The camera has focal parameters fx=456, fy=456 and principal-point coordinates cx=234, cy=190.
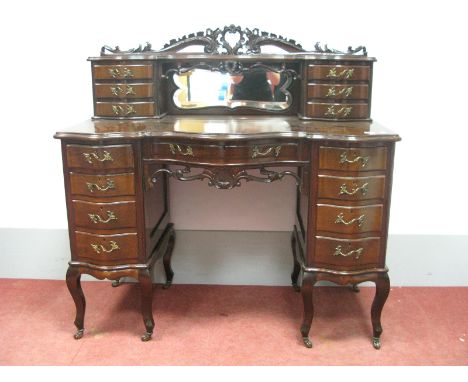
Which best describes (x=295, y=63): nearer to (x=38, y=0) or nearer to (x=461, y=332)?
(x=38, y=0)

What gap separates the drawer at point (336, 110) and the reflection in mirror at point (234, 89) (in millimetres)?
152

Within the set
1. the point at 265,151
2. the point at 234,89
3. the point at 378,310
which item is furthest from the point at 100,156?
the point at 378,310

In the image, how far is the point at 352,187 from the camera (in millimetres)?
1948

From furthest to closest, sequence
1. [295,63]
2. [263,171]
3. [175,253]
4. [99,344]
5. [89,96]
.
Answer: [175,253] → [89,96] → [295,63] → [99,344] → [263,171]

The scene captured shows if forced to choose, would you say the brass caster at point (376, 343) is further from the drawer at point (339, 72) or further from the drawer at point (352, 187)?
the drawer at point (339, 72)

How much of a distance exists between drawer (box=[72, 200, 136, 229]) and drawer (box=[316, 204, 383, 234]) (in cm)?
85

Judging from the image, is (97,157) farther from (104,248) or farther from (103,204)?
(104,248)

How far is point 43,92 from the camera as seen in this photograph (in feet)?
8.48

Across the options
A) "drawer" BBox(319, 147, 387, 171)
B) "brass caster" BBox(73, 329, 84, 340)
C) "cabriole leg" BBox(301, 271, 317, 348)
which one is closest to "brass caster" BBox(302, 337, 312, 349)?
"cabriole leg" BBox(301, 271, 317, 348)

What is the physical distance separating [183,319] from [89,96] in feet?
4.39

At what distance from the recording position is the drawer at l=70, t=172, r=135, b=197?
6.56 ft

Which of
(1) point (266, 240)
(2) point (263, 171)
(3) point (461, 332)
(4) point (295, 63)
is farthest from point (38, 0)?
(3) point (461, 332)

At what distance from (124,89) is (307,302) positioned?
1.39 metres

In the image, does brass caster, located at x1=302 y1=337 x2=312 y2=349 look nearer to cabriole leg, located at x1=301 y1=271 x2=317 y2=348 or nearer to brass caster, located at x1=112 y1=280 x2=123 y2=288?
cabriole leg, located at x1=301 y1=271 x2=317 y2=348
